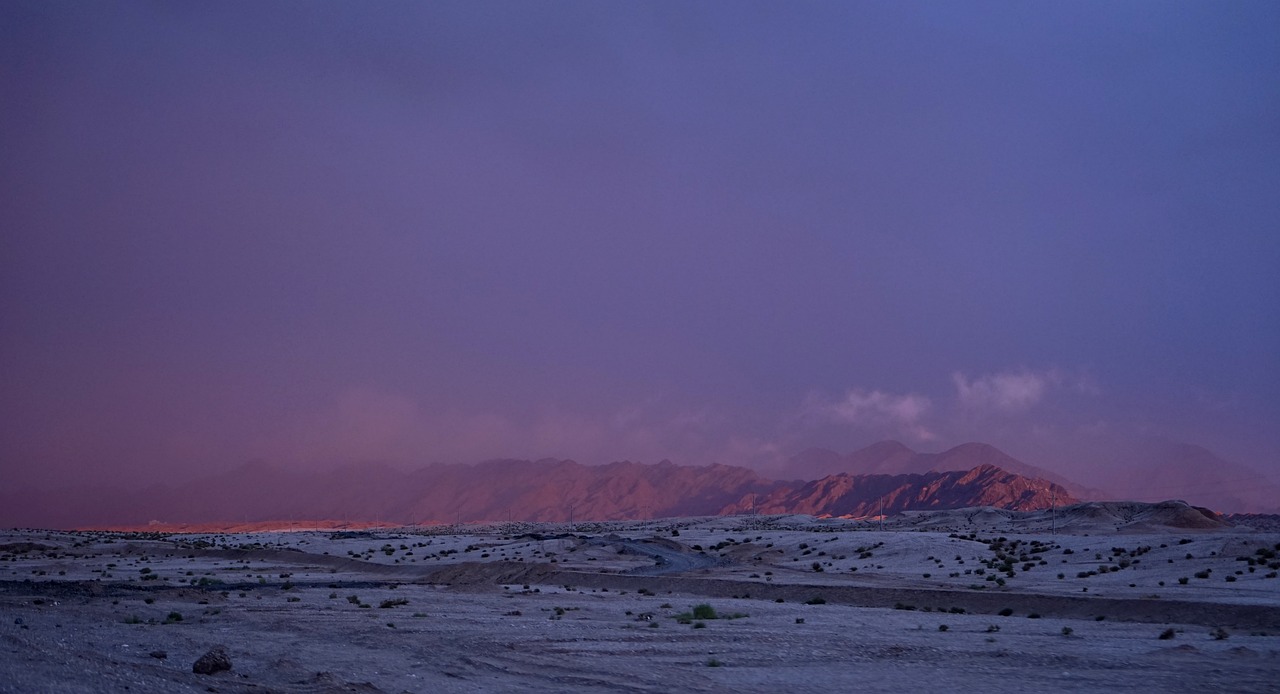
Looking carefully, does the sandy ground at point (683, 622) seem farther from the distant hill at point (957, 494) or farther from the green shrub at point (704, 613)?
the distant hill at point (957, 494)

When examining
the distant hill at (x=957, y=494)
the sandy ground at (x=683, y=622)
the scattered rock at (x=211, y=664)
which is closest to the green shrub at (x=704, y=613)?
the sandy ground at (x=683, y=622)

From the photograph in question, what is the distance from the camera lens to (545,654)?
23266 millimetres

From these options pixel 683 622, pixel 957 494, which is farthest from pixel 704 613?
pixel 957 494

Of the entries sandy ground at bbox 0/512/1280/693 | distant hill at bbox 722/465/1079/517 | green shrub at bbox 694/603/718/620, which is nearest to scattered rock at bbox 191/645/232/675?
sandy ground at bbox 0/512/1280/693

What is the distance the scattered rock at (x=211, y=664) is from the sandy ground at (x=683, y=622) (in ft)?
1.09

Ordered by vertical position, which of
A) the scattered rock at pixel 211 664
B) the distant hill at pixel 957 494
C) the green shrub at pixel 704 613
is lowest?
the green shrub at pixel 704 613

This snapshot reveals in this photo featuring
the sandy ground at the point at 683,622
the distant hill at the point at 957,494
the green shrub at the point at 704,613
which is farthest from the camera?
the distant hill at the point at 957,494

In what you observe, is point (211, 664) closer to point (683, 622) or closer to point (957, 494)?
point (683, 622)

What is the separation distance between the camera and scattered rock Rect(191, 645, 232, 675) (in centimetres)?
1830

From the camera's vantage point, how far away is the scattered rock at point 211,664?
1830 centimetres

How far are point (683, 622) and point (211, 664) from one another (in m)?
15.0

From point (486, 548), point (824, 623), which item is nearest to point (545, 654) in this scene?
point (824, 623)

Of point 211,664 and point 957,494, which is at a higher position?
point 957,494

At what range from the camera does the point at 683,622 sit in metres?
29.7
